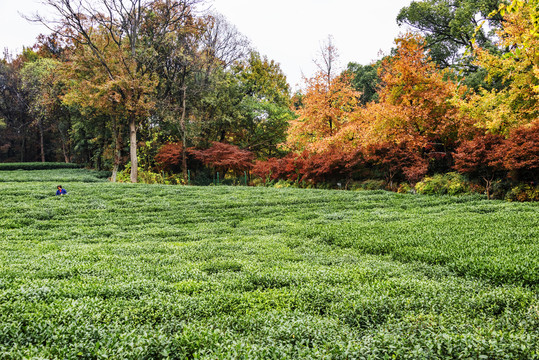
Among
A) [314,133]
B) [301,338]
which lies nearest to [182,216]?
[301,338]

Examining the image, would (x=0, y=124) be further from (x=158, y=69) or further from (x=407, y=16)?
(x=407, y=16)

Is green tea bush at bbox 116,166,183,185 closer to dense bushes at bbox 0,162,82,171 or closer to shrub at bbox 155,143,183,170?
shrub at bbox 155,143,183,170

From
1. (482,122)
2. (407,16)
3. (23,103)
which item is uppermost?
(407,16)

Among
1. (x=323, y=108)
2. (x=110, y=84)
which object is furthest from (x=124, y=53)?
(x=323, y=108)

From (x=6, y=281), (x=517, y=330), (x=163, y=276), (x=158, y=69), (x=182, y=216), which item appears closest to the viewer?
(x=517, y=330)

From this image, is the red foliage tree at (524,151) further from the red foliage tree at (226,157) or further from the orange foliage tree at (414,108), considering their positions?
the red foliage tree at (226,157)

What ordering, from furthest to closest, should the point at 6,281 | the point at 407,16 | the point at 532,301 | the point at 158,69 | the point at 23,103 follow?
the point at 23,103, the point at 158,69, the point at 407,16, the point at 6,281, the point at 532,301

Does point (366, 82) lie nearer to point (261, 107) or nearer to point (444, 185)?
point (261, 107)

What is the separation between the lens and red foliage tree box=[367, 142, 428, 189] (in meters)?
16.7

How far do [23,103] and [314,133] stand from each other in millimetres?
42868

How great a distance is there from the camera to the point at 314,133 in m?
22.5

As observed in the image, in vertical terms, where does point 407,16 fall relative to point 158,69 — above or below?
above

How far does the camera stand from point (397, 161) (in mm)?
18125

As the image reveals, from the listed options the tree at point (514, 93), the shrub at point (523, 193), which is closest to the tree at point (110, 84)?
the tree at point (514, 93)
